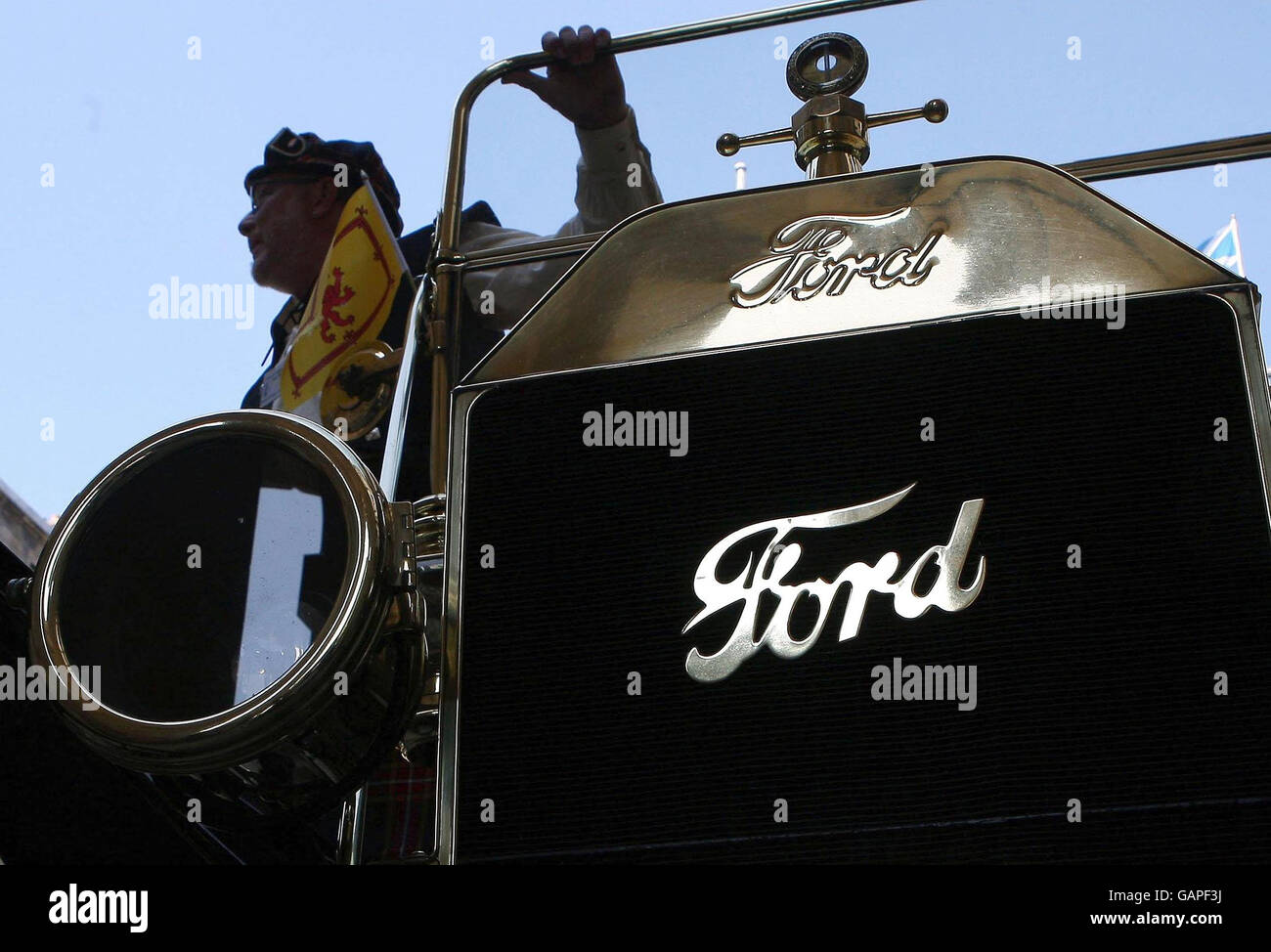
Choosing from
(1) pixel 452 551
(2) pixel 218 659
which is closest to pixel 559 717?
(1) pixel 452 551

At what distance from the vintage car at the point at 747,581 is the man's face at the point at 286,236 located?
120 cm

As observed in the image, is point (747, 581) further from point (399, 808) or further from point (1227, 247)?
point (1227, 247)

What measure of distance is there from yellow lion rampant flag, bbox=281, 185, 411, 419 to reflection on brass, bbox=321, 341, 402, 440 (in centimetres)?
3

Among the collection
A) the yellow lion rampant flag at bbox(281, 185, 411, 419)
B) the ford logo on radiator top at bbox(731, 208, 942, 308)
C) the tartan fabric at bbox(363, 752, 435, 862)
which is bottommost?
the tartan fabric at bbox(363, 752, 435, 862)

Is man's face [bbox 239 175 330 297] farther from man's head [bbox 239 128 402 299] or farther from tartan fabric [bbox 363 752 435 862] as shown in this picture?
tartan fabric [bbox 363 752 435 862]

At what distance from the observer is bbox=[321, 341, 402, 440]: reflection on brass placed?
150 cm

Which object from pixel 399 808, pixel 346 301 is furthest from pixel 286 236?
pixel 399 808

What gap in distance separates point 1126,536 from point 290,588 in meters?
0.67

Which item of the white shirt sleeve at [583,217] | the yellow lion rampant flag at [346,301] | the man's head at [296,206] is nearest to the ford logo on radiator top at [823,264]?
the white shirt sleeve at [583,217]

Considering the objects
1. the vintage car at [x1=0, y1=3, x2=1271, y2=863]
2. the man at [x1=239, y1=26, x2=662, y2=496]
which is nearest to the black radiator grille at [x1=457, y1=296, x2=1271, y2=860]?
the vintage car at [x1=0, y1=3, x2=1271, y2=863]

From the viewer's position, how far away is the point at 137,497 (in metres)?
1.12

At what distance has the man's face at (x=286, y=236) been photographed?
89.5 inches
